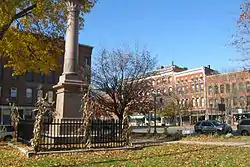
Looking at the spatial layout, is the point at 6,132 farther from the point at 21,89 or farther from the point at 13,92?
the point at 21,89

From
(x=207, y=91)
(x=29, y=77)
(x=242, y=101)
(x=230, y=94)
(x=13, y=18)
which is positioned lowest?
(x=242, y=101)

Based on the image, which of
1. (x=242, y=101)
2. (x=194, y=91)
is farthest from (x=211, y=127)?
(x=194, y=91)

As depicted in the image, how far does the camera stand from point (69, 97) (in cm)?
1658

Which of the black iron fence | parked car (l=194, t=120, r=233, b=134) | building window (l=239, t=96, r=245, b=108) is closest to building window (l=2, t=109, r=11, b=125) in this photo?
parked car (l=194, t=120, r=233, b=134)

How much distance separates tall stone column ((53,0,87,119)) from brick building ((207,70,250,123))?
48769mm

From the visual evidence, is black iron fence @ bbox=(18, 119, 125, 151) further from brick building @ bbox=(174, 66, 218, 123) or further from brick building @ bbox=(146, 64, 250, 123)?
brick building @ bbox=(174, 66, 218, 123)

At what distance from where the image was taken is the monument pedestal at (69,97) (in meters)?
Result: 16.3

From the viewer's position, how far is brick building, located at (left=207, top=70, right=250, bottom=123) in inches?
2586

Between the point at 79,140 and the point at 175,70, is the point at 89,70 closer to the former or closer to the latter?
the point at 79,140

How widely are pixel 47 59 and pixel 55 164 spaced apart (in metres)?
11.4

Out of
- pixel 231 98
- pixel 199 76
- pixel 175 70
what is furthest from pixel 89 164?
pixel 175 70

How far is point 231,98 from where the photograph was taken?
69.6 m

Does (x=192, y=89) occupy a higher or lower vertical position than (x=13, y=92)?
higher

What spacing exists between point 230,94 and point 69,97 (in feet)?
189
